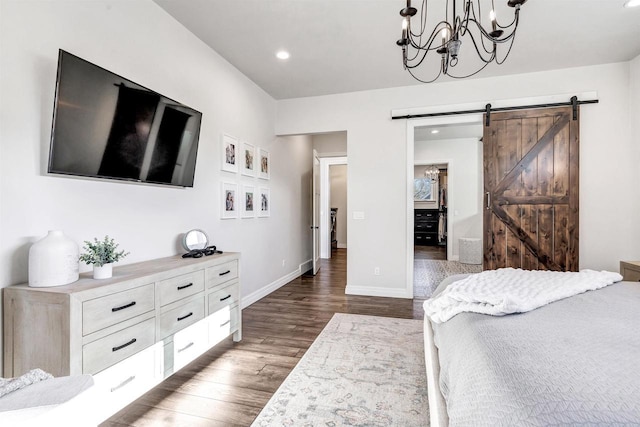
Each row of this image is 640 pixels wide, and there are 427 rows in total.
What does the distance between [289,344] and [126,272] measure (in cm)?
144

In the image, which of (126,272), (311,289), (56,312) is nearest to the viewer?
(56,312)

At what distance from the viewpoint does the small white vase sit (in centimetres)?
169

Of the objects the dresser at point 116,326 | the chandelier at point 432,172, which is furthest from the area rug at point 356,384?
the chandelier at point 432,172

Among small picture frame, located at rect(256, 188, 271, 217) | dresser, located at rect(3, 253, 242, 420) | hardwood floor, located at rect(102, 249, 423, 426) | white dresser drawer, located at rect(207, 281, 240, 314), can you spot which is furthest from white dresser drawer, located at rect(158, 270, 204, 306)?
small picture frame, located at rect(256, 188, 271, 217)

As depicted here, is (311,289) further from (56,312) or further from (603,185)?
(603,185)

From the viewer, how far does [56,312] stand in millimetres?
1423

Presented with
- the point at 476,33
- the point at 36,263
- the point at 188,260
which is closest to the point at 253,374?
the point at 188,260

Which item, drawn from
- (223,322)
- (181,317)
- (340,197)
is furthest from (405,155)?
(340,197)

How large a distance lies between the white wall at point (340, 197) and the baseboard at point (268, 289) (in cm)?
373

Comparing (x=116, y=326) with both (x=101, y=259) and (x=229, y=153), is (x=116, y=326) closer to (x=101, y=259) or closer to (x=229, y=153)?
(x=101, y=259)

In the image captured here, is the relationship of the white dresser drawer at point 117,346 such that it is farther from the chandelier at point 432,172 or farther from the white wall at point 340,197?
the chandelier at point 432,172

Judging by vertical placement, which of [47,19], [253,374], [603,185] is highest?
[47,19]

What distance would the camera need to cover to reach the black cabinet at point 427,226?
9.59 m

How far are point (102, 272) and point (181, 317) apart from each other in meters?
0.59
